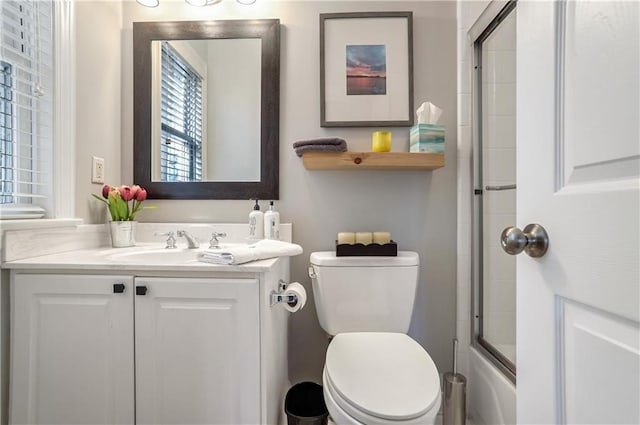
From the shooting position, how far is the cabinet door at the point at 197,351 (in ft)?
3.16

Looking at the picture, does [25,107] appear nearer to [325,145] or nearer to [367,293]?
[325,145]

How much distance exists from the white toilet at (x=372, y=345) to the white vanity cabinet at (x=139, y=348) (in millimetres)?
257

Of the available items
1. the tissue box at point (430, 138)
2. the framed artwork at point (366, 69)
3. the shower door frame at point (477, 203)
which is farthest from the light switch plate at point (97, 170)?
the shower door frame at point (477, 203)

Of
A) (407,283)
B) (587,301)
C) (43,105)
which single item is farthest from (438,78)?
(43,105)

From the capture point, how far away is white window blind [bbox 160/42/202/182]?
1.52 metres

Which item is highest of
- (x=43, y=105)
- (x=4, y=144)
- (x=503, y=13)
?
(x=503, y=13)

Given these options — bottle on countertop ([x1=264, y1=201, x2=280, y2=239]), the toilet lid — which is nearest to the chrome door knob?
the toilet lid

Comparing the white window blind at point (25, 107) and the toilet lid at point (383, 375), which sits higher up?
the white window blind at point (25, 107)

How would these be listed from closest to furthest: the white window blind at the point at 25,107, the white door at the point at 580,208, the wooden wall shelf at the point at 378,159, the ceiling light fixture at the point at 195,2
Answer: the white door at the point at 580,208 → the white window blind at the point at 25,107 → the wooden wall shelf at the point at 378,159 → the ceiling light fixture at the point at 195,2

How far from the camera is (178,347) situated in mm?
970

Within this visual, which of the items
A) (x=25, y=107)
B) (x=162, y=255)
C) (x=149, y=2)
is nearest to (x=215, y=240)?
(x=162, y=255)

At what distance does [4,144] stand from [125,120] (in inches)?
20.4

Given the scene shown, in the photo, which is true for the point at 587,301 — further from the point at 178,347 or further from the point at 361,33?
the point at 361,33

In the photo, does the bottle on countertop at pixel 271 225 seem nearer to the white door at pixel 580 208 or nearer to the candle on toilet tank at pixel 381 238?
the candle on toilet tank at pixel 381 238
